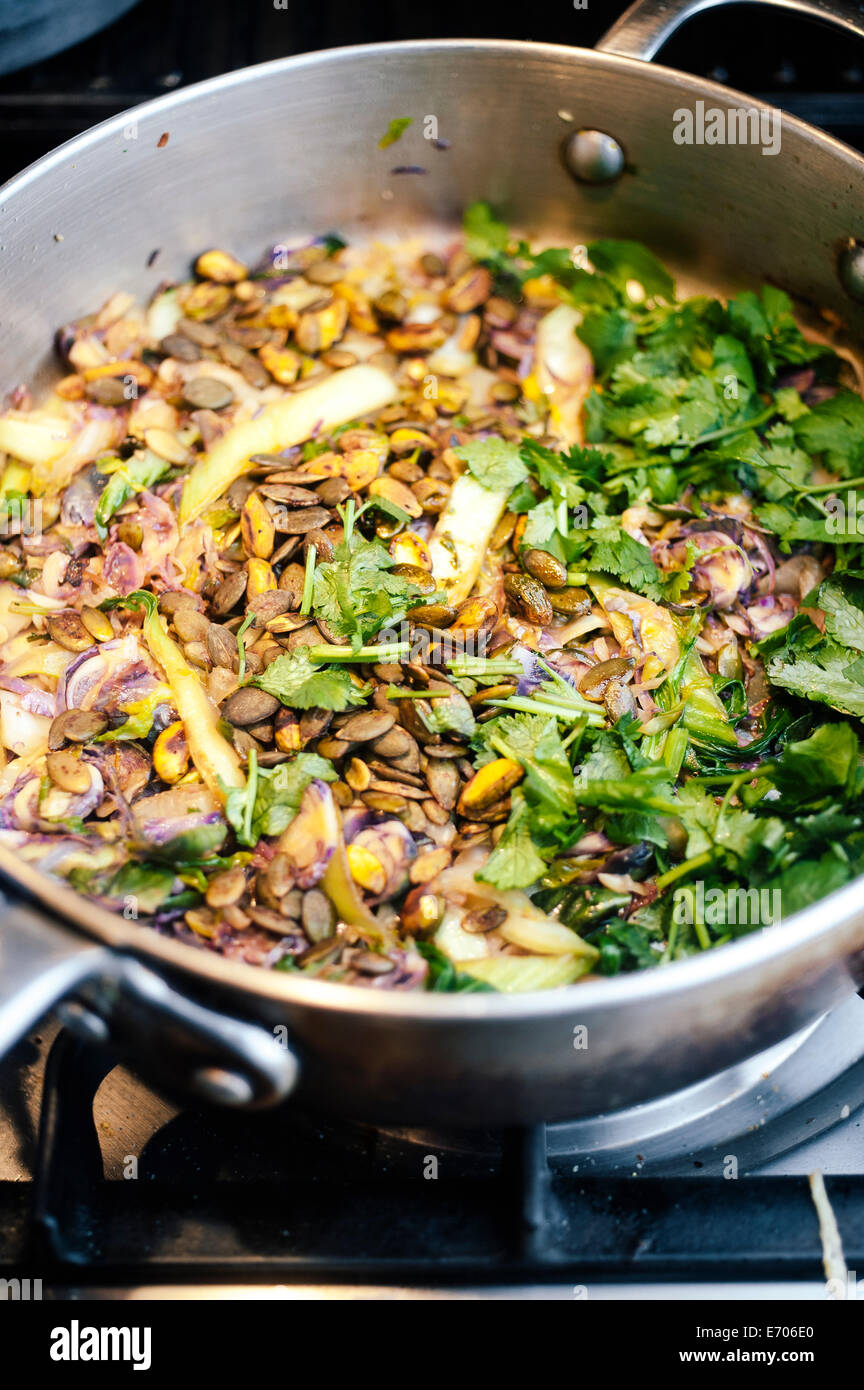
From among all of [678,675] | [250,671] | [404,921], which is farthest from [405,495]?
[404,921]

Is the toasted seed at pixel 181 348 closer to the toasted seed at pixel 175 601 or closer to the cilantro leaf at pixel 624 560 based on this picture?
the toasted seed at pixel 175 601

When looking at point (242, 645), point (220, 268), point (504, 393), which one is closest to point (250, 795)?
point (242, 645)

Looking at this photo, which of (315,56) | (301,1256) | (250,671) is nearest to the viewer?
(301,1256)

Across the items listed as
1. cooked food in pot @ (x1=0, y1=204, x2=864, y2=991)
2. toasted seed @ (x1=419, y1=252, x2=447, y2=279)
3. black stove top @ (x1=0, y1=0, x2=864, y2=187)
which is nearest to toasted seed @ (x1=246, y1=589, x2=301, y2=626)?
cooked food in pot @ (x1=0, y1=204, x2=864, y2=991)

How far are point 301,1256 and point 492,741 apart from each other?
2.09 feet

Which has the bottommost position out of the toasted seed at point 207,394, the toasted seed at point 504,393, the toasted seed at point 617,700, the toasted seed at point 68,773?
the toasted seed at point 617,700

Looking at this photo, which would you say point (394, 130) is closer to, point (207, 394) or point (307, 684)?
point (207, 394)

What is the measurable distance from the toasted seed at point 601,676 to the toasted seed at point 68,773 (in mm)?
683

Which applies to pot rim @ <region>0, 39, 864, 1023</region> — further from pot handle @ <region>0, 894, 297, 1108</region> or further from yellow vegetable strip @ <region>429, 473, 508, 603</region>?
yellow vegetable strip @ <region>429, 473, 508, 603</region>

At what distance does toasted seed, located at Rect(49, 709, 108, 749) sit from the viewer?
140 centimetres

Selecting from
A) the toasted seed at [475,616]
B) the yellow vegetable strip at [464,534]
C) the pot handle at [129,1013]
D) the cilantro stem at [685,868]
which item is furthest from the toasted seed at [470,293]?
the pot handle at [129,1013]

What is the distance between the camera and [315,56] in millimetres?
1694

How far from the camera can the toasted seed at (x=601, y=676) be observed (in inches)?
56.8
